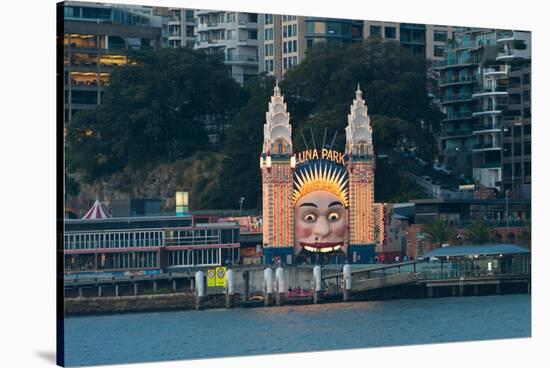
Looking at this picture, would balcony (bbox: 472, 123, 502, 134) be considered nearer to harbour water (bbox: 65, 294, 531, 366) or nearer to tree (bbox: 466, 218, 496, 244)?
tree (bbox: 466, 218, 496, 244)

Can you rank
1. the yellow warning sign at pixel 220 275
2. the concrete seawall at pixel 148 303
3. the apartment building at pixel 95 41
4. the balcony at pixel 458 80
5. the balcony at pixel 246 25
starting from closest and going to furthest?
the apartment building at pixel 95 41, the concrete seawall at pixel 148 303, the balcony at pixel 246 25, the yellow warning sign at pixel 220 275, the balcony at pixel 458 80

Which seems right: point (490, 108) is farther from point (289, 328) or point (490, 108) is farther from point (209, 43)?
point (289, 328)

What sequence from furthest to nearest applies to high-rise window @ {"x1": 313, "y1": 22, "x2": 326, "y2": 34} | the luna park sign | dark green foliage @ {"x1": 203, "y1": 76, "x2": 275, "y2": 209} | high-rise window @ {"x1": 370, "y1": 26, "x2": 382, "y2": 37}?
high-rise window @ {"x1": 370, "y1": 26, "x2": 382, "y2": 37}
the luna park sign
dark green foliage @ {"x1": 203, "y1": 76, "x2": 275, "y2": 209}
high-rise window @ {"x1": 313, "y1": 22, "x2": 326, "y2": 34}

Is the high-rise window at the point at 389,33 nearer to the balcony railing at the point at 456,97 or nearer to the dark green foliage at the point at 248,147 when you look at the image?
the balcony railing at the point at 456,97

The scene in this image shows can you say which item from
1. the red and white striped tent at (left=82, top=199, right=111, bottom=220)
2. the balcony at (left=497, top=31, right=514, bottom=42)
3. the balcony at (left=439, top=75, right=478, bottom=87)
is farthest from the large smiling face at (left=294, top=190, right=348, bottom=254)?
the balcony at (left=497, top=31, right=514, bottom=42)

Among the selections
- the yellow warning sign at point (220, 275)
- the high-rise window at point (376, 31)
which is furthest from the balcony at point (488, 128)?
the yellow warning sign at point (220, 275)

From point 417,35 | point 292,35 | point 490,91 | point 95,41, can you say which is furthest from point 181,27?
point 490,91
